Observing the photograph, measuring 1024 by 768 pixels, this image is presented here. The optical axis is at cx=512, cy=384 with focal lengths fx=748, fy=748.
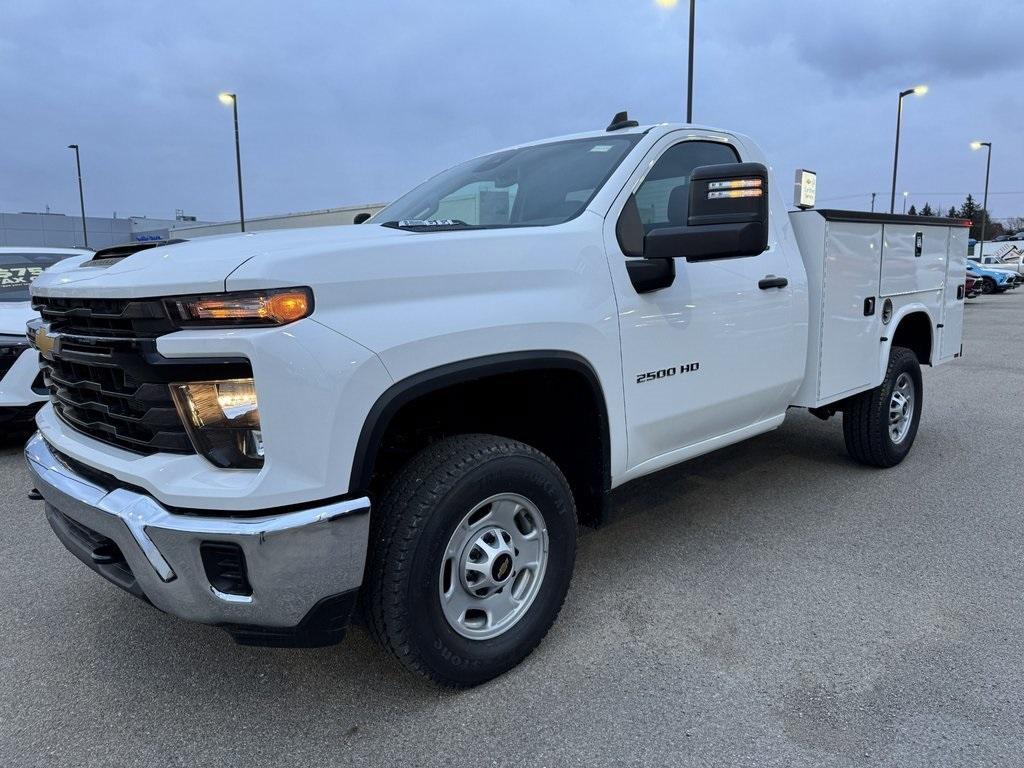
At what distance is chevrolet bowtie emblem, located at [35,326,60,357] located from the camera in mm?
2539

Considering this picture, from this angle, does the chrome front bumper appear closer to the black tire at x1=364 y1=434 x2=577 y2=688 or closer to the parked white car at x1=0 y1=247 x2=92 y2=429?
the black tire at x1=364 y1=434 x2=577 y2=688

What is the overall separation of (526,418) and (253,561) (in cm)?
133

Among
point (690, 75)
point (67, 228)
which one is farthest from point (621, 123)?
point (67, 228)

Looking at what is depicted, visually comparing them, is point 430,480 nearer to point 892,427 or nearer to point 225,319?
point 225,319

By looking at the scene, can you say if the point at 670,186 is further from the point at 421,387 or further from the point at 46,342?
the point at 46,342

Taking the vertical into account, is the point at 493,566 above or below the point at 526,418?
below

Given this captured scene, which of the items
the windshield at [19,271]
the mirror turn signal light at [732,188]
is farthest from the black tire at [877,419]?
the windshield at [19,271]

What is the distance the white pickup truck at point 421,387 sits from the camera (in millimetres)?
2039

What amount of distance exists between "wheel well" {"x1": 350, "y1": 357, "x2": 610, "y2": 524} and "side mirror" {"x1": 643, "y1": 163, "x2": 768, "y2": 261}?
0.63 metres

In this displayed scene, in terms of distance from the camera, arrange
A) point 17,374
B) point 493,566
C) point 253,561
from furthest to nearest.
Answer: point 17,374
point 493,566
point 253,561

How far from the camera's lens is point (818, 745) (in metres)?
2.31

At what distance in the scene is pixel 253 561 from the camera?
2012mm

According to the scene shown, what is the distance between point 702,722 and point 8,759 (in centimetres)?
218

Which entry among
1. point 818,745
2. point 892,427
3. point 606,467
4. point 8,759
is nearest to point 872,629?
point 818,745
